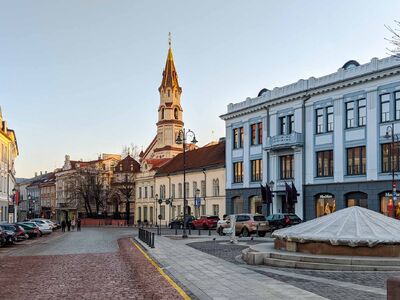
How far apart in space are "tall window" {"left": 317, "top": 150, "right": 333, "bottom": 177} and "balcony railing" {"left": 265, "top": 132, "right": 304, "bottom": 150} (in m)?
2.35

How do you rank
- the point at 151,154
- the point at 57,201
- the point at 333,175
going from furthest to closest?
the point at 57,201 < the point at 151,154 < the point at 333,175

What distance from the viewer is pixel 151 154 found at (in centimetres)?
12162

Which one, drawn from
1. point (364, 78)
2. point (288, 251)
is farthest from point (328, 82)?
point (288, 251)

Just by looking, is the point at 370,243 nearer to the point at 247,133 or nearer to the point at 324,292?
the point at 324,292

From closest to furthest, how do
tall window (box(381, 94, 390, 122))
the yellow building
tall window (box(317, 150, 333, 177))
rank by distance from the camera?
tall window (box(381, 94, 390, 122)), tall window (box(317, 150, 333, 177)), the yellow building

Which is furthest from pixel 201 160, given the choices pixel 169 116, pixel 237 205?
pixel 169 116

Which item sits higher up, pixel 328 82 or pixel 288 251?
pixel 328 82

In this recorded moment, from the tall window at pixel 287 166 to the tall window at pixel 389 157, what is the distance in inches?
447

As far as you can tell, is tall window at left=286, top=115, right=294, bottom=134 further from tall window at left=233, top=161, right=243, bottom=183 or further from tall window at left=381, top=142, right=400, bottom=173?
tall window at left=381, top=142, right=400, bottom=173

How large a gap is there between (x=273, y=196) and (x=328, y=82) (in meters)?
12.5

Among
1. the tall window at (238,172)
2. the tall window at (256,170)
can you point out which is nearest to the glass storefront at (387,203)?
the tall window at (256,170)

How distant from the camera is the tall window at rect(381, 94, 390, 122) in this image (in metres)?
43.8

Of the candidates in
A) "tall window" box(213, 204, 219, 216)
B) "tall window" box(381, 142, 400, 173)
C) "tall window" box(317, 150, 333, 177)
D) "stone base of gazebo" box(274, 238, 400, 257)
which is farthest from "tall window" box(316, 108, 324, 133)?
"stone base of gazebo" box(274, 238, 400, 257)

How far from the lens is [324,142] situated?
49812 millimetres
